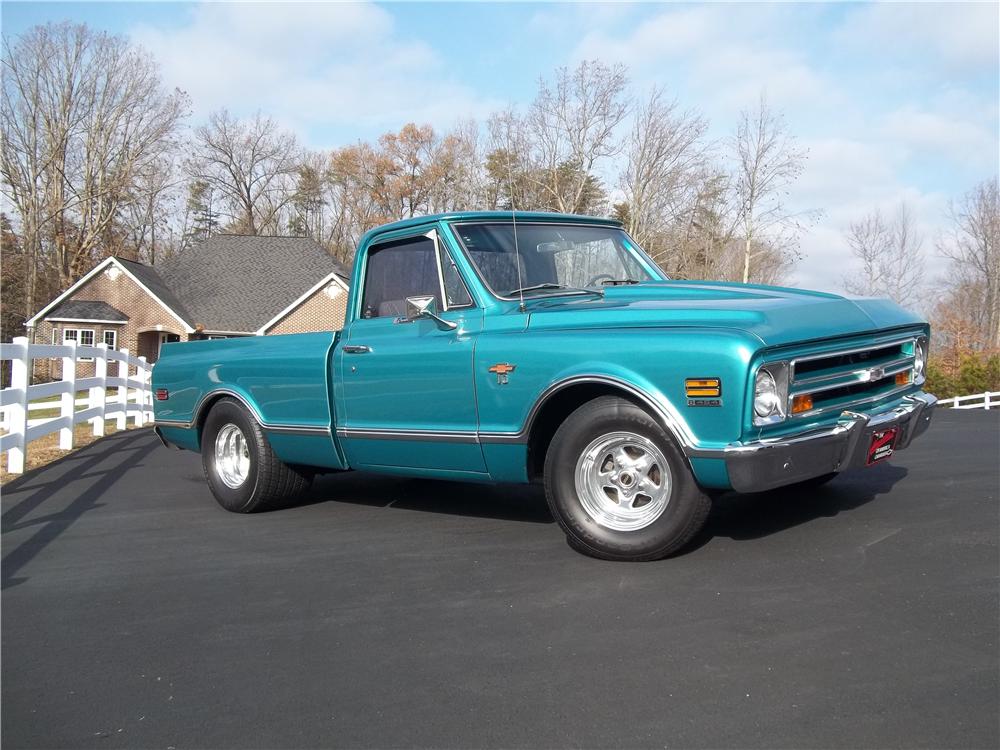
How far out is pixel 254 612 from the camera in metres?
4.35

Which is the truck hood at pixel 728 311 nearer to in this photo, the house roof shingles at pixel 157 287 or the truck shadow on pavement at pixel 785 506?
the truck shadow on pavement at pixel 785 506

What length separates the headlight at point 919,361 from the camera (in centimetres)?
555

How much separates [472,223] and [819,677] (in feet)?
12.0

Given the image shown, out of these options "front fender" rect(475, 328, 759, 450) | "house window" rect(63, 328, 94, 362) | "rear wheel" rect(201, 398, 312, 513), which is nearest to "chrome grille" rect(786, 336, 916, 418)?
"front fender" rect(475, 328, 759, 450)

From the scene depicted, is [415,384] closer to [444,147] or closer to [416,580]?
[416,580]

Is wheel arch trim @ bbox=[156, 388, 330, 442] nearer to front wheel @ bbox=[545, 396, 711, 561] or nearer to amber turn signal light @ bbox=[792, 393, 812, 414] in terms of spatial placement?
front wheel @ bbox=[545, 396, 711, 561]

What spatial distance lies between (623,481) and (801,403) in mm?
970

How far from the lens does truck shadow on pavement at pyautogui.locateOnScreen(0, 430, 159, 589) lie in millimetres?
5837

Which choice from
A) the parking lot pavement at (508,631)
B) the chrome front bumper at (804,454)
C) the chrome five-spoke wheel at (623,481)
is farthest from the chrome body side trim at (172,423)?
the chrome front bumper at (804,454)

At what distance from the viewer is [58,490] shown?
825cm

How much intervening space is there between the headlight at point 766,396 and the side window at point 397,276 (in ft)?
7.18

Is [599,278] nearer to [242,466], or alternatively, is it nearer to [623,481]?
[623,481]

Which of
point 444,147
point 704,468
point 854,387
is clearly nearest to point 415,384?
point 704,468

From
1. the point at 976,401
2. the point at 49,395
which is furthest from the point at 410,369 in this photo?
the point at 976,401
